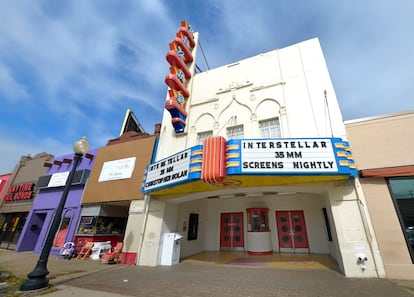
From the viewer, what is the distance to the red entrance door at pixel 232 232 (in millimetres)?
14139

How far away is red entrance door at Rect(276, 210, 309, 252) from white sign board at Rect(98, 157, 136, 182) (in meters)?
10.9

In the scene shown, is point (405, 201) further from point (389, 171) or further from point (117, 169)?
point (117, 169)

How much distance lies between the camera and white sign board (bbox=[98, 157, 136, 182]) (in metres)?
12.9

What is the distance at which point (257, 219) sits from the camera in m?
13.6

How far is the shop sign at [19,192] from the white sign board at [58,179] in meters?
3.16

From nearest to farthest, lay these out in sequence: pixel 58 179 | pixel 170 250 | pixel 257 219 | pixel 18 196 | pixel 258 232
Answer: pixel 170 250 → pixel 258 232 → pixel 257 219 → pixel 58 179 → pixel 18 196

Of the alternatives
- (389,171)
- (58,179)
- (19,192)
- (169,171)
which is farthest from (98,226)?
(389,171)

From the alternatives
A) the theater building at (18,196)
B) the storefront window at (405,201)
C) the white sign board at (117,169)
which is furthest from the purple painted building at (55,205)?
the storefront window at (405,201)

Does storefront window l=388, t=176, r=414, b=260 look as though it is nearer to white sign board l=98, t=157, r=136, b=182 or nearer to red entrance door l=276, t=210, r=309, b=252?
red entrance door l=276, t=210, r=309, b=252

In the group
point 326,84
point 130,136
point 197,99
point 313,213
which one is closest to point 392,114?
point 326,84

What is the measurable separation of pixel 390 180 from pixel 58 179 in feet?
70.5

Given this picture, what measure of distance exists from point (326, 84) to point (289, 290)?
929cm

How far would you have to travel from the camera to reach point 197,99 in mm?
13773

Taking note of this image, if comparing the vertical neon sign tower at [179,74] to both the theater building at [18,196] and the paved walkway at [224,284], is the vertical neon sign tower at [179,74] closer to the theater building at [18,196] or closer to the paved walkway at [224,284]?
the paved walkway at [224,284]
